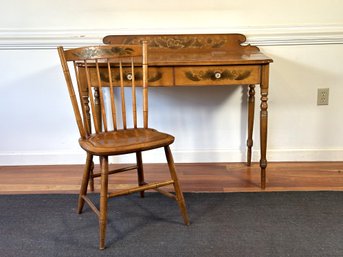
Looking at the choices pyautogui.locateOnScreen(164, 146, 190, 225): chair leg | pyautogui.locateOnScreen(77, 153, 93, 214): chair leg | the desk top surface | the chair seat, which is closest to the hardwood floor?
pyautogui.locateOnScreen(77, 153, 93, 214): chair leg

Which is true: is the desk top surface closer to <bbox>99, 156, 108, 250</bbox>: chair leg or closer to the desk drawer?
the desk drawer

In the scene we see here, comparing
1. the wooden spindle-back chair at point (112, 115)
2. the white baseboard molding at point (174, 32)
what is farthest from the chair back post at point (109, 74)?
the white baseboard molding at point (174, 32)

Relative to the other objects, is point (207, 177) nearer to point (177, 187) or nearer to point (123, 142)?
point (177, 187)

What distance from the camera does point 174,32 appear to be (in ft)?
7.38

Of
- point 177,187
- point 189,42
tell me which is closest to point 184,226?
point 177,187

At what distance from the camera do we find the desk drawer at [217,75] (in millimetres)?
1828

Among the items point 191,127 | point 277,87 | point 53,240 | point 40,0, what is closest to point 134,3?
point 40,0

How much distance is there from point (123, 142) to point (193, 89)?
3.14ft

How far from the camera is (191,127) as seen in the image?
2.43 m

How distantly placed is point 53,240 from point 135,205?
0.45 metres

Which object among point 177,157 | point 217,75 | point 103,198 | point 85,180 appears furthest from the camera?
point 177,157

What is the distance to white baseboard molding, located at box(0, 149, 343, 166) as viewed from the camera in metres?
2.43

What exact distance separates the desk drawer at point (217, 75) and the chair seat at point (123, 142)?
0.36m

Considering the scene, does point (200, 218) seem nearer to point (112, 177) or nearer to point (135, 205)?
point (135, 205)
